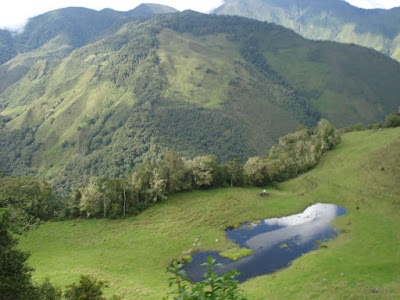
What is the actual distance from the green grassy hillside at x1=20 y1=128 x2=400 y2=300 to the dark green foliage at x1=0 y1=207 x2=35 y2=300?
2093 centimetres

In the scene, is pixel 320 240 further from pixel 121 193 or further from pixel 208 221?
pixel 121 193

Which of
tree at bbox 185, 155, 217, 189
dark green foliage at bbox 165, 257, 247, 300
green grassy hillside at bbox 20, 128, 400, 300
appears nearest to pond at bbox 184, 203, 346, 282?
green grassy hillside at bbox 20, 128, 400, 300

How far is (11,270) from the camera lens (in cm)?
1991

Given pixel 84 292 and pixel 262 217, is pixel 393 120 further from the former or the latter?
pixel 84 292

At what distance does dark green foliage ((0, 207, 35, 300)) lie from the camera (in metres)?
18.9

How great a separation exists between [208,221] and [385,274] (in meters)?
34.6

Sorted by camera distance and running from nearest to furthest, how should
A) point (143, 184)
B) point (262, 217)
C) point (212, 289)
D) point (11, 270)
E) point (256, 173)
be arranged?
point (212, 289)
point (11, 270)
point (262, 217)
point (143, 184)
point (256, 173)

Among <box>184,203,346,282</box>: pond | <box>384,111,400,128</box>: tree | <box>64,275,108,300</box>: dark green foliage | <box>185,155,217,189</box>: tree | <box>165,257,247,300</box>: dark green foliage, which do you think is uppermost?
<box>165,257,247,300</box>: dark green foliage

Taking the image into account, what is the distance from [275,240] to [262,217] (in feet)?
34.4

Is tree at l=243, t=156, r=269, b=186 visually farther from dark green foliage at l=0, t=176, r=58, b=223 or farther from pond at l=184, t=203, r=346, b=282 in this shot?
dark green foliage at l=0, t=176, r=58, b=223

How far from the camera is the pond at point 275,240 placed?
163 ft

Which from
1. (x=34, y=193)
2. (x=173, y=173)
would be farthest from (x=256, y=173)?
(x=34, y=193)

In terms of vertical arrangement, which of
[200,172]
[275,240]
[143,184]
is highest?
[200,172]

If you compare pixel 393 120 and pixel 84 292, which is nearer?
pixel 84 292
